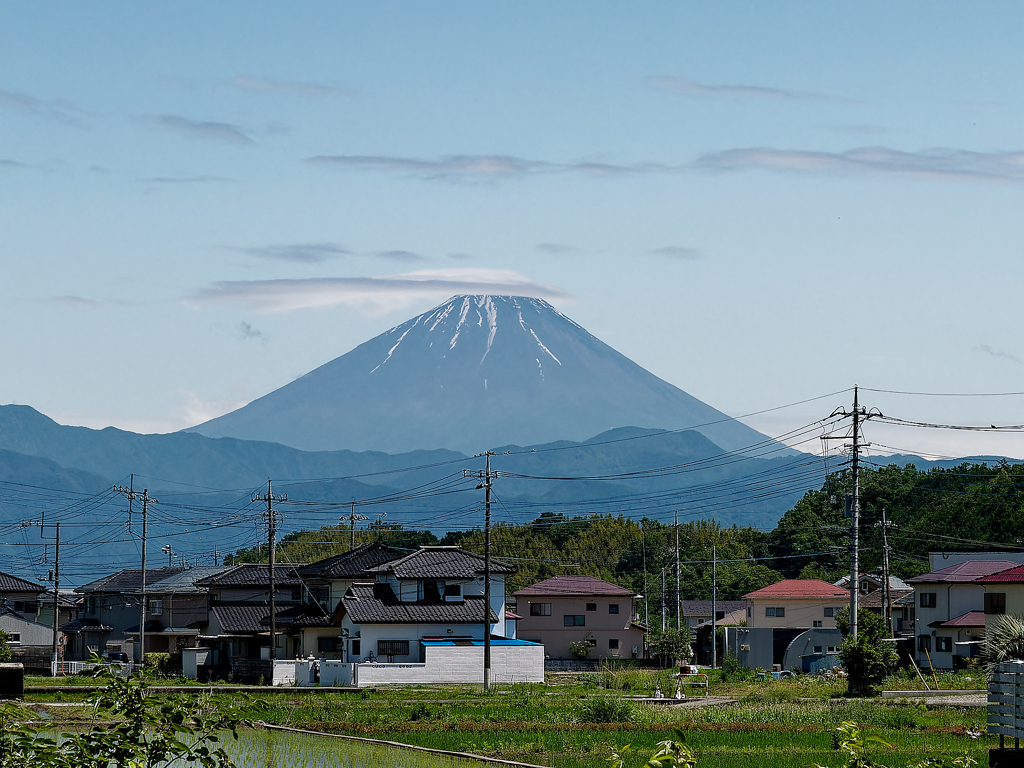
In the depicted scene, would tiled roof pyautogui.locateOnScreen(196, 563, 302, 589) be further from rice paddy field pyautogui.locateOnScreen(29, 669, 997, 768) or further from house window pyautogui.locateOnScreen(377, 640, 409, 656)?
rice paddy field pyautogui.locateOnScreen(29, 669, 997, 768)

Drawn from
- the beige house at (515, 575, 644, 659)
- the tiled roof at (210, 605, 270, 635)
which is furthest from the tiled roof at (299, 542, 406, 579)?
the beige house at (515, 575, 644, 659)

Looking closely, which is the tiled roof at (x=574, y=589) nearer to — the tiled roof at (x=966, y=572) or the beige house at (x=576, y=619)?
the beige house at (x=576, y=619)

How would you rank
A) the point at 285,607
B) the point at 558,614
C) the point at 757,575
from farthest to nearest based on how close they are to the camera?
the point at 757,575
the point at 558,614
the point at 285,607

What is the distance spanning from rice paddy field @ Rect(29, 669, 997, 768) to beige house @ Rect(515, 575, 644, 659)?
28255mm

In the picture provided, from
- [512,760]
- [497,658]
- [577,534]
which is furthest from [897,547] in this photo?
[512,760]

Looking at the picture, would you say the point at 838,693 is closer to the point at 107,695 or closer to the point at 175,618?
the point at 107,695

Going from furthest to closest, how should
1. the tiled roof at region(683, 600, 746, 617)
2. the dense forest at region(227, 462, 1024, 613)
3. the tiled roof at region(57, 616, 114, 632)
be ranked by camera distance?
1. the tiled roof at region(683, 600, 746, 617)
2. the dense forest at region(227, 462, 1024, 613)
3. the tiled roof at region(57, 616, 114, 632)

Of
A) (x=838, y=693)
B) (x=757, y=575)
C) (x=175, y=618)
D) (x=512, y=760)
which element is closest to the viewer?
(x=512, y=760)

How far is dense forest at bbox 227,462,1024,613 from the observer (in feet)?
284

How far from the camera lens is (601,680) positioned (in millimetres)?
46844

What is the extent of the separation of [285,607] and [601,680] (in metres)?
19.9

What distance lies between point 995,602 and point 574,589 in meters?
26.5

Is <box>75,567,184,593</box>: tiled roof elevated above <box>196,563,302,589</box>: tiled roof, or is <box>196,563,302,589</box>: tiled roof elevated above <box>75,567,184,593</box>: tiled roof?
<box>196,563,302,589</box>: tiled roof

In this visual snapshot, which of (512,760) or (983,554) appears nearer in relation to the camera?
(512,760)
